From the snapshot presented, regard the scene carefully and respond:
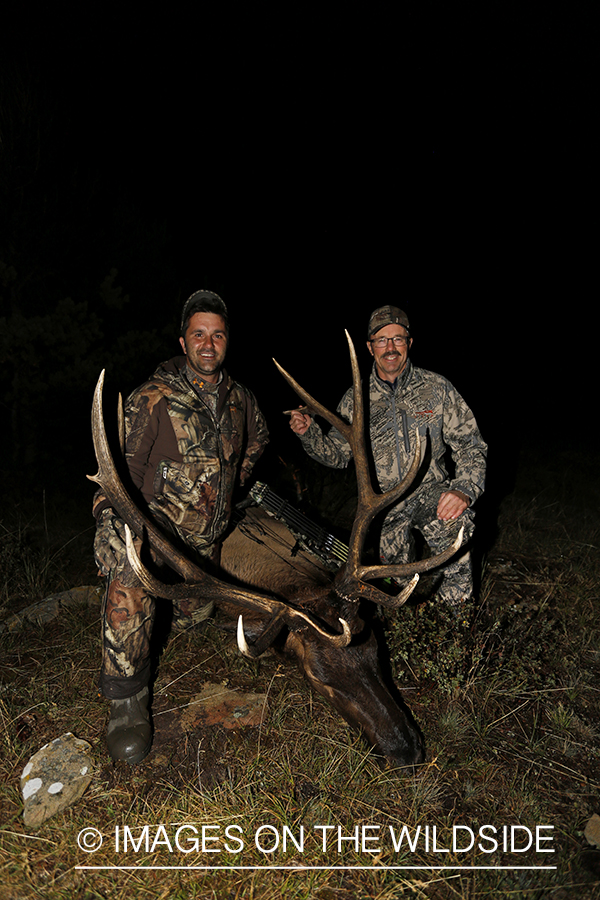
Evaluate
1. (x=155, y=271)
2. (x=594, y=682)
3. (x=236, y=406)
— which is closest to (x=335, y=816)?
(x=594, y=682)

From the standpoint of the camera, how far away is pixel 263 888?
6.42 ft

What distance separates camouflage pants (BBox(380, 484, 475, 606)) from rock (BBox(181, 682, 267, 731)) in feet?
4.77

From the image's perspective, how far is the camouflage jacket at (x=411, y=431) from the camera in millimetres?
3627

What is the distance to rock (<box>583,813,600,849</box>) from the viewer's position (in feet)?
7.00

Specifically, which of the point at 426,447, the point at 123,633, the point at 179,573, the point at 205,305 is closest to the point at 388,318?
the point at 426,447

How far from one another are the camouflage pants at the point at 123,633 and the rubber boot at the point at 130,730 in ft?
0.16

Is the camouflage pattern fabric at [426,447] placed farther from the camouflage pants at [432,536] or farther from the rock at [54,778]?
the rock at [54,778]

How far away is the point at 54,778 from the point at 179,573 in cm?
103

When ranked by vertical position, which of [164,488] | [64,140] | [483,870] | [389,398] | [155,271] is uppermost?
[64,140]

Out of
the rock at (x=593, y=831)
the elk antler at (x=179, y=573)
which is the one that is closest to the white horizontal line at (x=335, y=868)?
the rock at (x=593, y=831)

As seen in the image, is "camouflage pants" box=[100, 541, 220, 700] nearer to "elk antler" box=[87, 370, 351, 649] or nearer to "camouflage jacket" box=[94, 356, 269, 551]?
"elk antler" box=[87, 370, 351, 649]

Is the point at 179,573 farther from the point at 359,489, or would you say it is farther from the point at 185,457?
the point at 359,489

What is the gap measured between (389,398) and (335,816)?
2474 mm

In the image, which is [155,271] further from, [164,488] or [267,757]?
[267,757]
